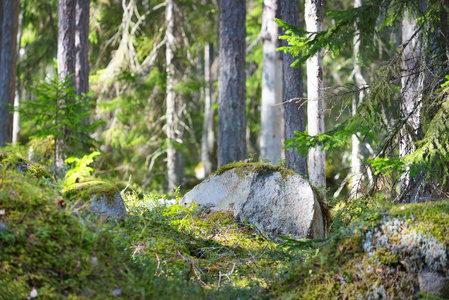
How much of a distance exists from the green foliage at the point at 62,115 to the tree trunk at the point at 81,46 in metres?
1.06

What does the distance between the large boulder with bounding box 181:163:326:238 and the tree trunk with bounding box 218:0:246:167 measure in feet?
16.9

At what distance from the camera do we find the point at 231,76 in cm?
1247

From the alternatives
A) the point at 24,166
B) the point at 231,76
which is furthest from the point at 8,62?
the point at 24,166

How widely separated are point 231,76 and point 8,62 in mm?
8039

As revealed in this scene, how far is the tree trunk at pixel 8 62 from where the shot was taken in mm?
15148

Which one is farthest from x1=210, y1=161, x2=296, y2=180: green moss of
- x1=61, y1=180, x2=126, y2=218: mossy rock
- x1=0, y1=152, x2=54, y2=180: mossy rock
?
x1=0, y1=152, x2=54, y2=180: mossy rock

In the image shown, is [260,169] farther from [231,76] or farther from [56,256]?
[231,76]

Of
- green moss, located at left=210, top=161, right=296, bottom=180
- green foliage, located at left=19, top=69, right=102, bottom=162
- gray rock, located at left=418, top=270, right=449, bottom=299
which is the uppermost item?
green foliage, located at left=19, top=69, right=102, bottom=162

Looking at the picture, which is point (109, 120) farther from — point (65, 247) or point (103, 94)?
point (65, 247)

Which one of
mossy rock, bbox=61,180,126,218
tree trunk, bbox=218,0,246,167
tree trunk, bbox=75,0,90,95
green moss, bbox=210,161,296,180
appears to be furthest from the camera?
tree trunk, bbox=218,0,246,167

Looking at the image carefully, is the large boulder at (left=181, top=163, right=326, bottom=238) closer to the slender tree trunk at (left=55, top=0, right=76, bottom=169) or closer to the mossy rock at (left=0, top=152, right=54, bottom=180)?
the mossy rock at (left=0, top=152, right=54, bottom=180)

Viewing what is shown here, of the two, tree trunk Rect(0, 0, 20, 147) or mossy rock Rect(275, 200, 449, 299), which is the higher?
tree trunk Rect(0, 0, 20, 147)

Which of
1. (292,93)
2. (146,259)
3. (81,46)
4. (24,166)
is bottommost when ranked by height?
(146,259)

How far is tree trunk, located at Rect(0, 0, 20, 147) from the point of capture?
15148 mm
